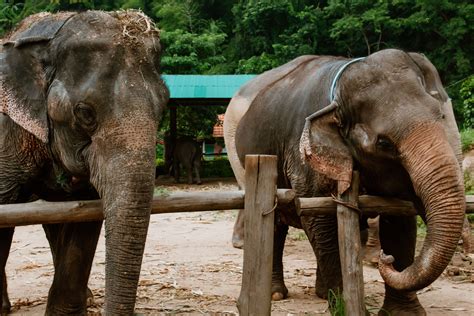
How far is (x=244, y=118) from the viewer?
22.2ft

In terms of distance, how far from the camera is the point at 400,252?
16.5 feet

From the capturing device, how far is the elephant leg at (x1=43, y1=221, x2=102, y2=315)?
477 centimetres

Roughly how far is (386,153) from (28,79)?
7.18 ft

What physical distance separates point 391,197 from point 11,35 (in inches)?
104

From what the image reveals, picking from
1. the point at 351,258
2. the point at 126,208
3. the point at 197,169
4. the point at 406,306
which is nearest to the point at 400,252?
the point at 406,306

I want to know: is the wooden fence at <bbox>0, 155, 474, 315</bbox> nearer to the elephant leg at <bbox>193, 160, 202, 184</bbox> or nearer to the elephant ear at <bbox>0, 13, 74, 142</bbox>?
the elephant ear at <bbox>0, 13, 74, 142</bbox>

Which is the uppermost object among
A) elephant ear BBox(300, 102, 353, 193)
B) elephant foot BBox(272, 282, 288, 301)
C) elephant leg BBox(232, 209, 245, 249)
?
elephant ear BBox(300, 102, 353, 193)

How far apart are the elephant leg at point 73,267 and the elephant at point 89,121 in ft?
0.04

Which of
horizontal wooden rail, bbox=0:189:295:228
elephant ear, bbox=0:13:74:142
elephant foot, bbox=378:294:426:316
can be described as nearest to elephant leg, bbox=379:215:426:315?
elephant foot, bbox=378:294:426:316

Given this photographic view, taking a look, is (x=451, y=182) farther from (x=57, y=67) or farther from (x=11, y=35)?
(x=11, y=35)

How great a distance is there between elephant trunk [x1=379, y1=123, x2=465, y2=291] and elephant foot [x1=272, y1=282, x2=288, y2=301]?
1994 mm

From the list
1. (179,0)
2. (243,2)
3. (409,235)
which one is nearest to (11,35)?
(409,235)

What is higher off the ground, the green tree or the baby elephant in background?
the green tree

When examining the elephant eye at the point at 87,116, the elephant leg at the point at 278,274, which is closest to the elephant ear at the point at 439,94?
the elephant leg at the point at 278,274
